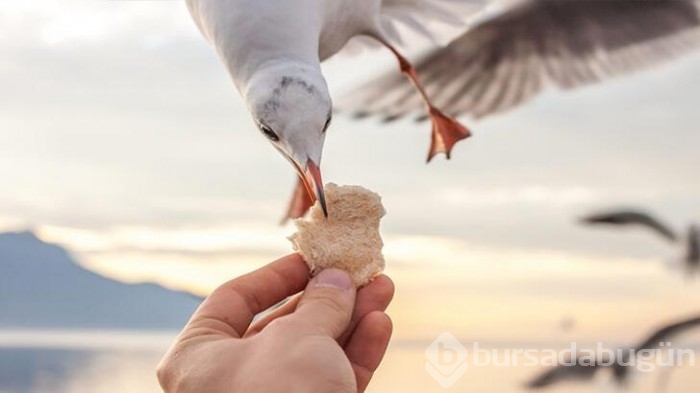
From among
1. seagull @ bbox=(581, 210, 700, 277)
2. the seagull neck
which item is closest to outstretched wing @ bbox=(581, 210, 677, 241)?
seagull @ bbox=(581, 210, 700, 277)

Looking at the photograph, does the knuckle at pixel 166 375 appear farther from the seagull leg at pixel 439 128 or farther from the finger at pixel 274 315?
the seagull leg at pixel 439 128

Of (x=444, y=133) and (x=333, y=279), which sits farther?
(x=444, y=133)

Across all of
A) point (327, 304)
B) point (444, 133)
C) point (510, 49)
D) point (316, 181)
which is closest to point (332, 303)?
point (327, 304)

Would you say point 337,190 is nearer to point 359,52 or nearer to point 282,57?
point 282,57

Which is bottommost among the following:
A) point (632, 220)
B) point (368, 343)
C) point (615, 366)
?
point (615, 366)

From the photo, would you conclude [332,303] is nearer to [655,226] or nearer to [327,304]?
[327,304]

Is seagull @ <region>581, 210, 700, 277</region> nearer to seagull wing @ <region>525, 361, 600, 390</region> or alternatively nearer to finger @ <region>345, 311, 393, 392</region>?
seagull wing @ <region>525, 361, 600, 390</region>
